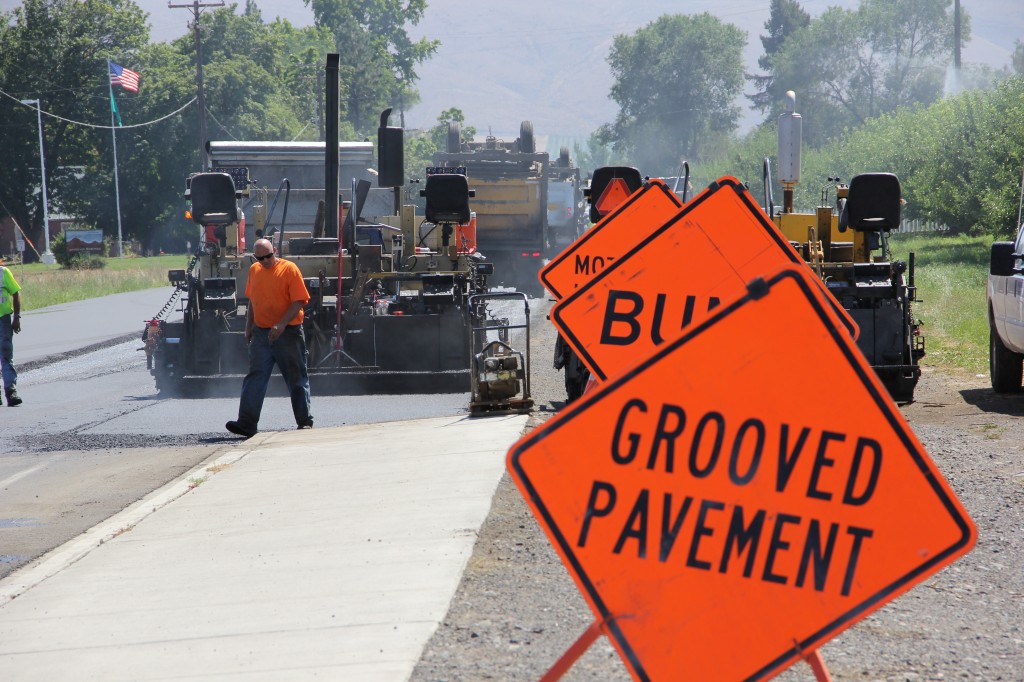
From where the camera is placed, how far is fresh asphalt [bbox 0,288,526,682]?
5184 millimetres

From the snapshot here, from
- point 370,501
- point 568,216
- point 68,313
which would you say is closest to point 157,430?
point 370,501

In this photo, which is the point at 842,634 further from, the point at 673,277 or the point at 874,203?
the point at 874,203

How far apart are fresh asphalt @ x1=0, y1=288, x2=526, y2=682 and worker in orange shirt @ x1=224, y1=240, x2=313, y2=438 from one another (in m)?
1.62

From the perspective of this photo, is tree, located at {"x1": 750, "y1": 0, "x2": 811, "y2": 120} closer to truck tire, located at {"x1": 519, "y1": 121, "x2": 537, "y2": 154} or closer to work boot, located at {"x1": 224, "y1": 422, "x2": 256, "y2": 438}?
truck tire, located at {"x1": 519, "y1": 121, "x2": 537, "y2": 154}

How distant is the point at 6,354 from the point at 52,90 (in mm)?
72553

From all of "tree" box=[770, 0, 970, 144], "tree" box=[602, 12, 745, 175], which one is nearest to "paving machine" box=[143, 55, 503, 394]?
"tree" box=[770, 0, 970, 144]

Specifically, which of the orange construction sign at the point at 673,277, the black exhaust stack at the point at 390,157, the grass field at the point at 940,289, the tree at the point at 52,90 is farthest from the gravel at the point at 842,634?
the tree at the point at 52,90

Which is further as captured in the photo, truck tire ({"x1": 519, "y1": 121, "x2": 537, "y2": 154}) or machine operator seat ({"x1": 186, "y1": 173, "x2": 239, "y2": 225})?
truck tire ({"x1": 519, "y1": 121, "x2": 537, "y2": 154})

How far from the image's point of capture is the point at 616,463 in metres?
3.63

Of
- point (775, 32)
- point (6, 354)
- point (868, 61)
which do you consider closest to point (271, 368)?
point (6, 354)

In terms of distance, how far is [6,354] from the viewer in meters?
14.9

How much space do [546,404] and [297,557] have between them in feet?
20.2

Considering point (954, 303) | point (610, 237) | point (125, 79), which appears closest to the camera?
point (610, 237)

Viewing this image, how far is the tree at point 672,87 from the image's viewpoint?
444ft
